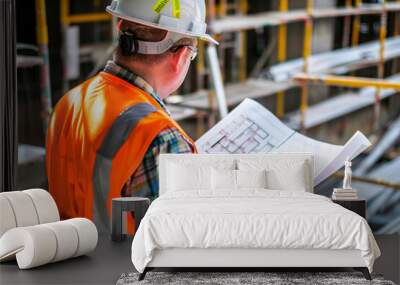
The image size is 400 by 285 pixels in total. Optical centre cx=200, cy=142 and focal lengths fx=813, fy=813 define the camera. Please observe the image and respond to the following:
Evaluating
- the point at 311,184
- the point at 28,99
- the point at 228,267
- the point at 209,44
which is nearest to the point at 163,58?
the point at 209,44

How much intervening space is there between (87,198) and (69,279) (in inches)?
43.0

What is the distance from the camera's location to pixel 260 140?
4.30 m

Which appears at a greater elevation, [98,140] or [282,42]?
[282,42]

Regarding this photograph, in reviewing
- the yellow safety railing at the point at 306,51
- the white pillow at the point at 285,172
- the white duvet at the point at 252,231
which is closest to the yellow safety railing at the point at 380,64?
the yellow safety railing at the point at 306,51

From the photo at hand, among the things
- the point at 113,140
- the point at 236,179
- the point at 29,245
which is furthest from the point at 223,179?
the point at 29,245

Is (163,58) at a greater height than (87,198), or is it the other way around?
(163,58)

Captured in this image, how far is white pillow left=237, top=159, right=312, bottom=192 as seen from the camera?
392cm

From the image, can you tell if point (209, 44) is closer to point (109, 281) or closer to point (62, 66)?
point (62, 66)

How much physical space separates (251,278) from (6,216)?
1127 millimetres

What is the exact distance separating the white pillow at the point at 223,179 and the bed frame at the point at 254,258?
2.04 feet

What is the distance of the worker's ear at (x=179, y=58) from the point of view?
443 cm

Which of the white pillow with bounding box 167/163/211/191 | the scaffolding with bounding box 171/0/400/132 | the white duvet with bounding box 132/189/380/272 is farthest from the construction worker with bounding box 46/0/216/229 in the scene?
the white duvet with bounding box 132/189/380/272

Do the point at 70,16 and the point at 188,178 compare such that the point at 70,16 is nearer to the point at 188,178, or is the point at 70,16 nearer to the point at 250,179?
the point at 188,178

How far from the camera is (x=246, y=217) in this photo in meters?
3.25
